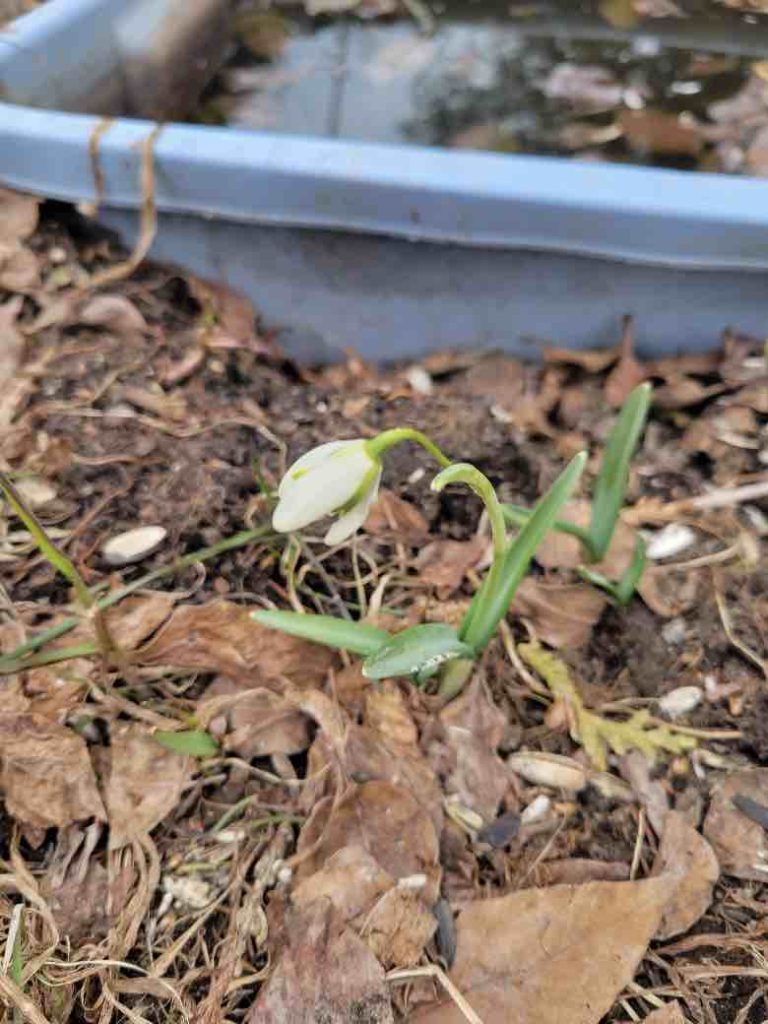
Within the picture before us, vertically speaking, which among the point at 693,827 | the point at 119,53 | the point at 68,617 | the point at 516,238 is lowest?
the point at 693,827

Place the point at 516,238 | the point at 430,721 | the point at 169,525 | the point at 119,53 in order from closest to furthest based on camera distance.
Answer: the point at 430,721, the point at 169,525, the point at 516,238, the point at 119,53

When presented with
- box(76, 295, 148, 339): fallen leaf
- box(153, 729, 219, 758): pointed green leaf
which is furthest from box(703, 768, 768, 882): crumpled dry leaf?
box(76, 295, 148, 339): fallen leaf

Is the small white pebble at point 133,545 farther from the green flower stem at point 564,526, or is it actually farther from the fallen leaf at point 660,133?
the fallen leaf at point 660,133

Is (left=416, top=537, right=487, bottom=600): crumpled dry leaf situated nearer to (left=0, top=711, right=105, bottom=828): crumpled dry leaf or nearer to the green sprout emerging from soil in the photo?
the green sprout emerging from soil

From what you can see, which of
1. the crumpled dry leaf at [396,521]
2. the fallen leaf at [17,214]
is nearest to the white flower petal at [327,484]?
the crumpled dry leaf at [396,521]

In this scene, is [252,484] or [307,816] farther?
[252,484]

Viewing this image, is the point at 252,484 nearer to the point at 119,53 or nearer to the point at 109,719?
the point at 109,719

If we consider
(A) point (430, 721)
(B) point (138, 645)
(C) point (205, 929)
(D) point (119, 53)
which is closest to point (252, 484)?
(B) point (138, 645)
